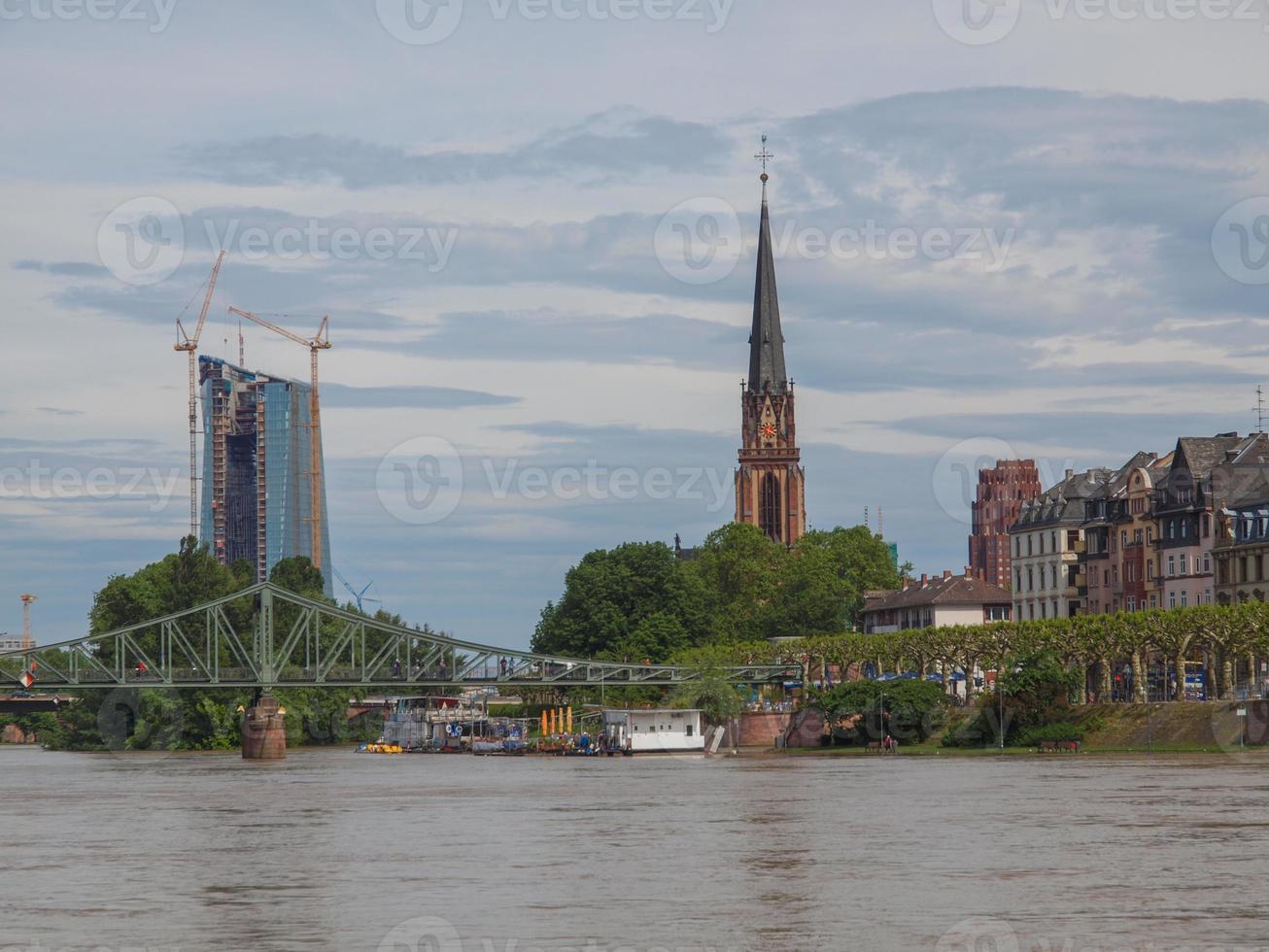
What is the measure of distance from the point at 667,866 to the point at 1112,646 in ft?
255

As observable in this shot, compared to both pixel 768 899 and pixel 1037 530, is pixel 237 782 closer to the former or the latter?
pixel 768 899

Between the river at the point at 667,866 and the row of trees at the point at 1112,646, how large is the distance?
1963 centimetres

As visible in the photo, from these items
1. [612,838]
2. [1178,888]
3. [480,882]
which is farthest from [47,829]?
[1178,888]

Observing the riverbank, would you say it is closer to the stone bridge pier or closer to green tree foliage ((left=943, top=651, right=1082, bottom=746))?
green tree foliage ((left=943, top=651, right=1082, bottom=746))

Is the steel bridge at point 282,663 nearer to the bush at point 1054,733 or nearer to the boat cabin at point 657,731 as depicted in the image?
the boat cabin at point 657,731

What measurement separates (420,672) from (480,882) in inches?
5410

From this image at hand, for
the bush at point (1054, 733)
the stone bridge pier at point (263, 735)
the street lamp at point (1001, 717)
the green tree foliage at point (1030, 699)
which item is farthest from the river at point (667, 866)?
the stone bridge pier at point (263, 735)

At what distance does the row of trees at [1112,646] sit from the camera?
11738 centimetres

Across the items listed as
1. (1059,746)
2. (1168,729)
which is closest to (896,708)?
(1059,746)

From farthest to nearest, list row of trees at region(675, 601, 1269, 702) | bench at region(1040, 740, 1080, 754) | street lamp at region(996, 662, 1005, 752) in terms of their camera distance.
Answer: street lamp at region(996, 662, 1005, 752) < bench at region(1040, 740, 1080, 754) < row of trees at region(675, 601, 1269, 702)

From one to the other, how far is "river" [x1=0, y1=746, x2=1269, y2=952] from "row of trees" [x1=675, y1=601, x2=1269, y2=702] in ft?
64.4

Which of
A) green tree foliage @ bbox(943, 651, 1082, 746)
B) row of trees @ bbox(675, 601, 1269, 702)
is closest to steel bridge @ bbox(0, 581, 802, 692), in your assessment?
row of trees @ bbox(675, 601, 1269, 702)

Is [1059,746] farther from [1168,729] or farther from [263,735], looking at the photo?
[263,735]

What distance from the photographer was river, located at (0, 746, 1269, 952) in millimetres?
39719
